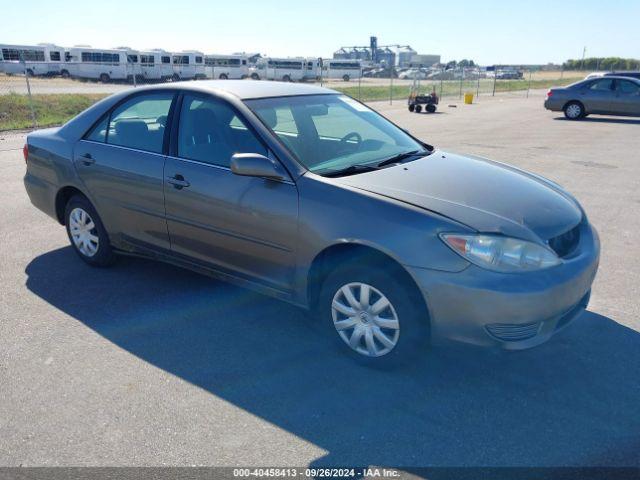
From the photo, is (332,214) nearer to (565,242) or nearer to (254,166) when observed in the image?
(254,166)

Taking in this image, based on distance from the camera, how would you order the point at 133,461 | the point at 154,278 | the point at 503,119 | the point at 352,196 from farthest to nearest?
1. the point at 503,119
2. the point at 154,278
3. the point at 352,196
4. the point at 133,461

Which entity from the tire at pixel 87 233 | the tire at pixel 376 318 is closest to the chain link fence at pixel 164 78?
the tire at pixel 87 233

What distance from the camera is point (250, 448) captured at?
2.84 m

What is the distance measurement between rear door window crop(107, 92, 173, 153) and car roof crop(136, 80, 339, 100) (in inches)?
4.6

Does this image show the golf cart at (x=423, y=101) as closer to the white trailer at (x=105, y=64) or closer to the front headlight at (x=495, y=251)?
the front headlight at (x=495, y=251)

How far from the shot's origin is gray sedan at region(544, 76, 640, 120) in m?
18.8

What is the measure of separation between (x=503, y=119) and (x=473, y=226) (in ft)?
60.8

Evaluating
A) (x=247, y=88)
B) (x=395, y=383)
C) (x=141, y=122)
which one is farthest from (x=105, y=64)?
(x=395, y=383)

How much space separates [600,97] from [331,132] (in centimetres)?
1787

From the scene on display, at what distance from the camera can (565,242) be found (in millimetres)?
3430

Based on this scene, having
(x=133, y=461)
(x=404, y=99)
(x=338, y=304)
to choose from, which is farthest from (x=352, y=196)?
(x=404, y=99)

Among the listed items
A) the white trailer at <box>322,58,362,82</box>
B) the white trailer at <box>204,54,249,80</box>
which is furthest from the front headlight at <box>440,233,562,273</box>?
the white trailer at <box>322,58,362,82</box>

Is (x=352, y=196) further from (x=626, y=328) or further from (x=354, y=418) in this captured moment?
(x=626, y=328)

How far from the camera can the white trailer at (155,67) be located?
1655 inches
